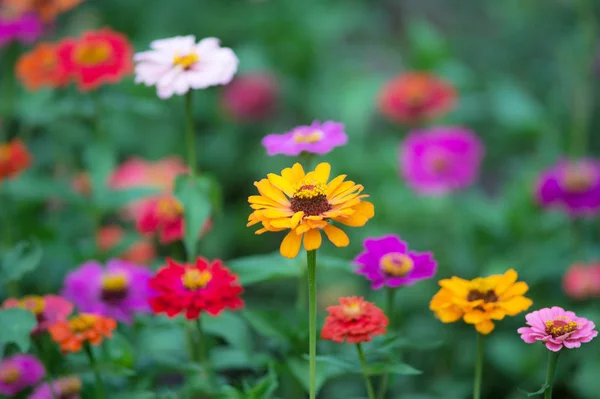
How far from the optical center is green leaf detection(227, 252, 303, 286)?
4.20 feet

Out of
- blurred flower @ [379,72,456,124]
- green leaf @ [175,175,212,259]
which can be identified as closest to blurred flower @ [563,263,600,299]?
blurred flower @ [379,72,456,124]

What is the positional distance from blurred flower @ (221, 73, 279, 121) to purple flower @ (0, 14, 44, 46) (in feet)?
3.22

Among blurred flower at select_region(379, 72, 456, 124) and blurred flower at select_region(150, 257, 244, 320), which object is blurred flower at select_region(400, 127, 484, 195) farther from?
blurred flower at select_region(150, 257, 244, 320)

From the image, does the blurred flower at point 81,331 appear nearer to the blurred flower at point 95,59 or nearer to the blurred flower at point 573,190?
the blurred flower at point 95,59

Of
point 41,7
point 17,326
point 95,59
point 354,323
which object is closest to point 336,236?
point 354,323

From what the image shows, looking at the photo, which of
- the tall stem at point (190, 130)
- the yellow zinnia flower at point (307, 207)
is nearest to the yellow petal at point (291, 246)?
the yellow zinnia flower at point (307, 207)

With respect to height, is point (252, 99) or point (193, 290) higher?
point (252, 99)

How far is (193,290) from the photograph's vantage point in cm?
112

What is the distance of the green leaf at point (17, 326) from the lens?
1069 millimetres

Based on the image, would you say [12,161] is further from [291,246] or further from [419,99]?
[419,99]

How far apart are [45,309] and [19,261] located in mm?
107

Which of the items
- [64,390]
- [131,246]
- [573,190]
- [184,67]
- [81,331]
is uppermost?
[184,67]

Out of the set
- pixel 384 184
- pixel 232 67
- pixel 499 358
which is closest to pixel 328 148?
pixel 232 67

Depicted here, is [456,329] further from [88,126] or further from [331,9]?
[331,9]
